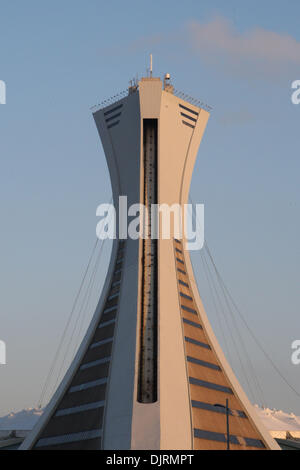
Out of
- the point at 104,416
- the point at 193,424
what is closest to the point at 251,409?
the point at 193,424

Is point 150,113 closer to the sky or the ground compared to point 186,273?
closer to the sky

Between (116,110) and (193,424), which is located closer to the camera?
(193,424)
